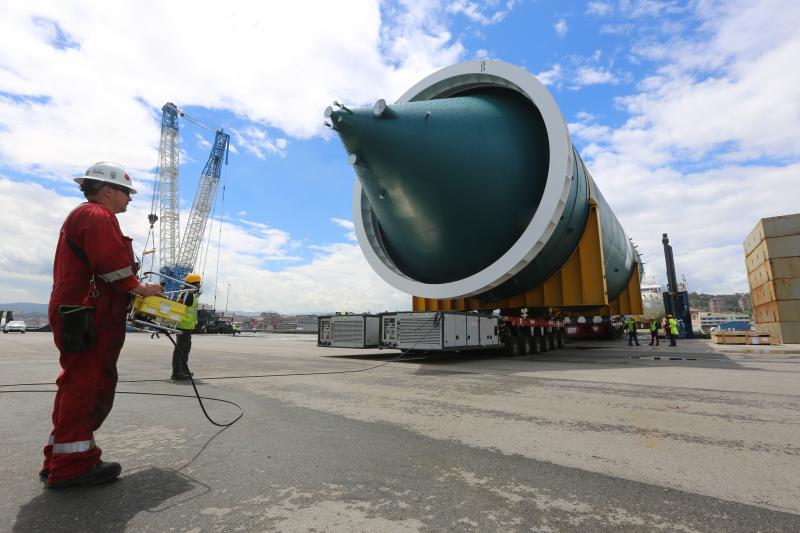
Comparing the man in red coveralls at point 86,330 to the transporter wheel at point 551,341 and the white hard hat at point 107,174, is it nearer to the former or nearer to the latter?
the white hard hat at point 107,174

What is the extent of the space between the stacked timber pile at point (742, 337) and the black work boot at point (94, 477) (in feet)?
70.4

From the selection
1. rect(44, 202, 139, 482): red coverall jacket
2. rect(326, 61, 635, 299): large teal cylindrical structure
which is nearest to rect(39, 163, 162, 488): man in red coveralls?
rect(44, 202, 139, 482): red coverall jacket

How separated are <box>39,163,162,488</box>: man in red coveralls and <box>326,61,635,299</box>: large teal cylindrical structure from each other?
20.0ft

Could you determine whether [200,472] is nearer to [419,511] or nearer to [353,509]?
[353,509]

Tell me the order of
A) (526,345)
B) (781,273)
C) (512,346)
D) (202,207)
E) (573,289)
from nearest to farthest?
(573,289) → (512,346) → (526,345) → (781,273) → (202,207)

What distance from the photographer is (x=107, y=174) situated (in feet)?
8.89

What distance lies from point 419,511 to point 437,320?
24.7 feet

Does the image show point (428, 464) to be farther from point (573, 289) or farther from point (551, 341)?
point (551, 341)

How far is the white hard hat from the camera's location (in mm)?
2670

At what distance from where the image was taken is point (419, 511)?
200 centimetres

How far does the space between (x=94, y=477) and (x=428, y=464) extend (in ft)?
6.32

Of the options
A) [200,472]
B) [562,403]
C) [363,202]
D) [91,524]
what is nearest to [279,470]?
[200,472]

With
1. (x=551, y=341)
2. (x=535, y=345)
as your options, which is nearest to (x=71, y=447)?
(x=535, y=345)

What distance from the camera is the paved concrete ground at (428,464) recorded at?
6.35 feet
